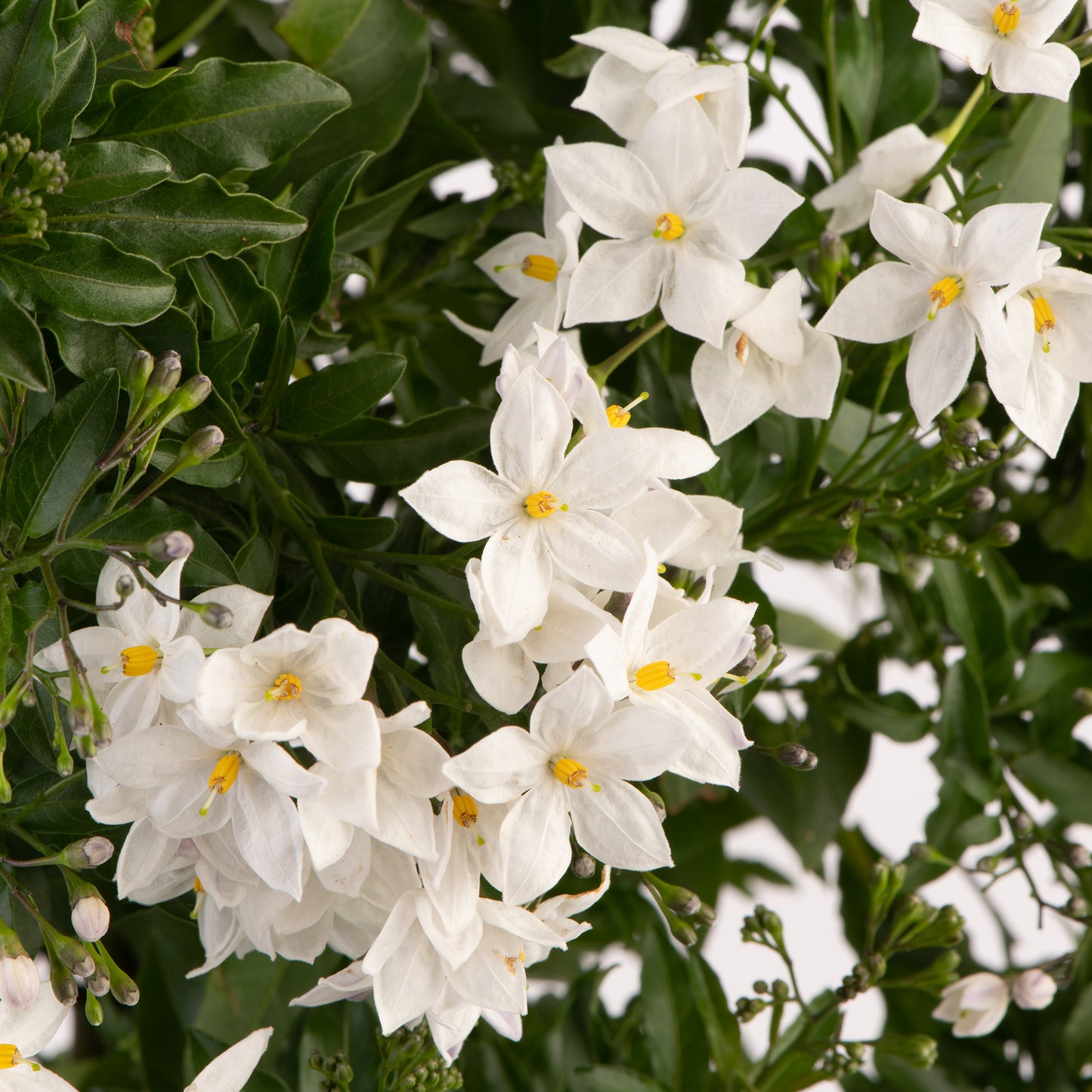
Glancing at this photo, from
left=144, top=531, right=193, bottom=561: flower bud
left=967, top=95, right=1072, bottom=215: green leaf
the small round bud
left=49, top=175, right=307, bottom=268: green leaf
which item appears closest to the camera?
left=144, top=531, right=193, bottom=561: flower bud

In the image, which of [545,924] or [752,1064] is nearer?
[545,924]

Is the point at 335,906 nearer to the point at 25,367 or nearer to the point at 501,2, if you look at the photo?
the point at 25,367

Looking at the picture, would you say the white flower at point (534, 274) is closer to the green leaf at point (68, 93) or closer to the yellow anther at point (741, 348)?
the yellow anther at point (741, 348)

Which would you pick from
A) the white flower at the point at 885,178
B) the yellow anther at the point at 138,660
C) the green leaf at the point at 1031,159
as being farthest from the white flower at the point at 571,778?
the green leaf at the point at 1031,159

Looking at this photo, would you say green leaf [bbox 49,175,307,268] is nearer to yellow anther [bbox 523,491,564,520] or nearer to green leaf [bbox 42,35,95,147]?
green leaf [bbox 42,35,95,147]

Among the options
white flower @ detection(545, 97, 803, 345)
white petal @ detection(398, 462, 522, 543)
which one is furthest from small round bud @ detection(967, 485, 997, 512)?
white petal @ detection(398, 462, 522, 543)

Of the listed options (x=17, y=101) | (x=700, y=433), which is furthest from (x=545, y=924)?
(x=17, y=101)

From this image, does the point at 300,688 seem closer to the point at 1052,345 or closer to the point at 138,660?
the point at 138,660
